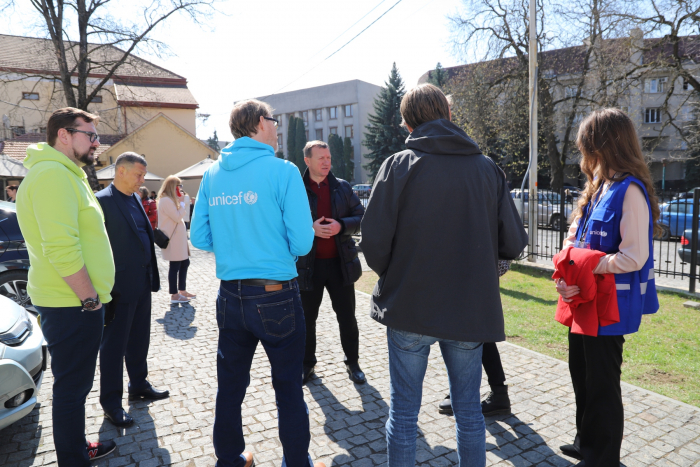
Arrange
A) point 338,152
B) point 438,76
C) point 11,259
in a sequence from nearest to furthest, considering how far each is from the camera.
Answer: point 11,259 < point 438,76 < point 338,152

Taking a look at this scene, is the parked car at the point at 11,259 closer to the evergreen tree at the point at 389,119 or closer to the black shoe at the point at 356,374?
Result: the black shoe at the point at 356,374

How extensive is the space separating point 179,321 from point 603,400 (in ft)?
17.7

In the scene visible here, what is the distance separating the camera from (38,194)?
2.49 meters

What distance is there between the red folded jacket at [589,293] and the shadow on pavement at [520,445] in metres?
0.90

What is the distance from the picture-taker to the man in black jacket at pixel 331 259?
4.00 metres

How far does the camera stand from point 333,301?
4199 millimetres

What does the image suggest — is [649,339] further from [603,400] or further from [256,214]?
[256,214]

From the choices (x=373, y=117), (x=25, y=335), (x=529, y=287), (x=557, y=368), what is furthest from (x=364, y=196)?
(x=373, y=117)

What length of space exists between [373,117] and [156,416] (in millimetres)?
47469

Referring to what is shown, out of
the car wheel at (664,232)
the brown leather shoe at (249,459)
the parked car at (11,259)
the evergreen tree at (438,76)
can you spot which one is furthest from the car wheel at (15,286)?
the evergreen tree at (438,76)

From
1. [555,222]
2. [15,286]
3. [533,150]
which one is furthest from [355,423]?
[555,222]

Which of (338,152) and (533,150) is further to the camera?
(338,152)

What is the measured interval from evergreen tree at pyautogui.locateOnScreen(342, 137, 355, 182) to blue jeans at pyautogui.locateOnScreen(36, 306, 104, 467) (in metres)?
59.4

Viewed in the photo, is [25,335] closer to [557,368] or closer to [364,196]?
[557,368]
